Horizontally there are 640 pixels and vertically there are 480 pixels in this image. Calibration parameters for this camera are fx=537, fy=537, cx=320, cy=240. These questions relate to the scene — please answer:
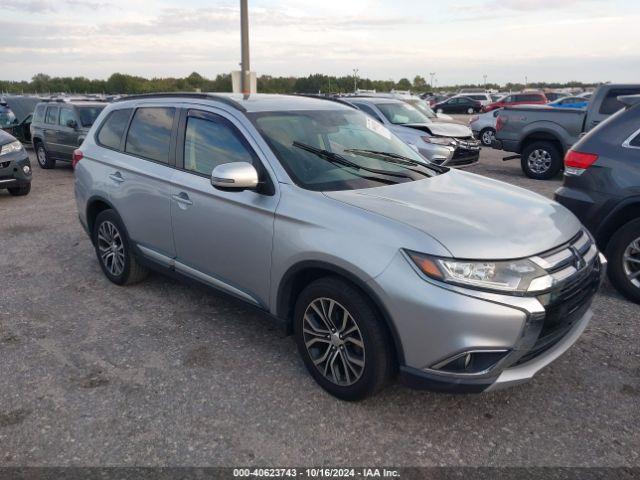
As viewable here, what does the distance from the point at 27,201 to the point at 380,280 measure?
8.77m

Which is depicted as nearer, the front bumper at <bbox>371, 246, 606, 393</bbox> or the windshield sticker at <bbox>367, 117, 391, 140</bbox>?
the front bumper at <bbox>371, 246, 606, 393</bbox>

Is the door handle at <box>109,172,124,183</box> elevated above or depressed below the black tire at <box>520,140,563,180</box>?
above

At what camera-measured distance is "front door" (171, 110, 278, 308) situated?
3.45 meters

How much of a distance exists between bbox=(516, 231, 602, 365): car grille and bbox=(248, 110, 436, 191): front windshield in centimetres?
114

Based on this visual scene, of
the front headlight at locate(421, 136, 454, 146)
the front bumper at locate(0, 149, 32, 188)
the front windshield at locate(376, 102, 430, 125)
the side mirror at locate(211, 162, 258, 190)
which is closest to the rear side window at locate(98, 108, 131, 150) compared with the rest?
the side mirror at locate(211, 162, 258, 190)

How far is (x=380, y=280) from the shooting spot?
276cm

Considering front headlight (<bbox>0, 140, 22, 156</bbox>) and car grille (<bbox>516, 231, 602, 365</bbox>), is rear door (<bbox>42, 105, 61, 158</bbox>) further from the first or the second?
car grille (<bbox>516, 231, 602, 365</bbox>)

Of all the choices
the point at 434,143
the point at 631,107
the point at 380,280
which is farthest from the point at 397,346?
the point at 434,143

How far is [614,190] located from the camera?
4.58 metres

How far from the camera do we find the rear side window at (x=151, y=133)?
14.1 ft

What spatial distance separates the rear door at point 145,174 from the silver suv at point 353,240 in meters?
0.02

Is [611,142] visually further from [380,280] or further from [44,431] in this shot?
[44,431]

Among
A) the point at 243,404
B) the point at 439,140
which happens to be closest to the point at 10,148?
the point at 439,140

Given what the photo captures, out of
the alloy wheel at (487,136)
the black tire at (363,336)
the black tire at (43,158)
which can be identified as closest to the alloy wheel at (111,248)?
the black tire at (363,336)
